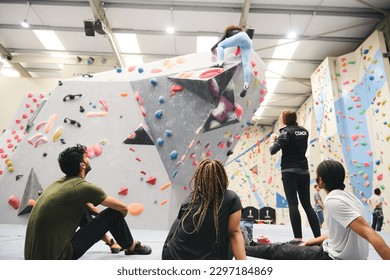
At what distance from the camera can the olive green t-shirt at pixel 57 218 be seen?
141 centimetres

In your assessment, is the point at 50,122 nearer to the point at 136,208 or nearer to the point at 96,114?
the point at 96,114

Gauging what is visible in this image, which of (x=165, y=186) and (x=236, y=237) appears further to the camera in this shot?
(x=165, y=186)

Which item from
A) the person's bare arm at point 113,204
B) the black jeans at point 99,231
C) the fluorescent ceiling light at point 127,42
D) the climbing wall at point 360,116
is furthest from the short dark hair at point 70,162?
the fluorescent ceiling light at point 127,42

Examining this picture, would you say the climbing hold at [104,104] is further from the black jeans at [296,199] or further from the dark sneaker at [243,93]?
the black jeans at [296,199]

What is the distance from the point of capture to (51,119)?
13.7 ft

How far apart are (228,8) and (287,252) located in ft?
19.3

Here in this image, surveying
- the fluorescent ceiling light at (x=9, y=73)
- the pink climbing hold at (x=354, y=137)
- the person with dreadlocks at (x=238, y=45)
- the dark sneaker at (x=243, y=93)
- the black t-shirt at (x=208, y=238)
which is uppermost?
the fluorescent ceiling light at (x=9, y=73)

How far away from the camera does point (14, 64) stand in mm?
9156

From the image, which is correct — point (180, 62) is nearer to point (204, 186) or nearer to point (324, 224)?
point (204, 186)

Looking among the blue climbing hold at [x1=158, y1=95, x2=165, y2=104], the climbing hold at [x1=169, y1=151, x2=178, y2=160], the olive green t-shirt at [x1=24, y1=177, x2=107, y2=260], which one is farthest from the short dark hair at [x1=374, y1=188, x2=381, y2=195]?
the olive green t-shirt at [x1=24, y1=177, x2=107, y2=260]

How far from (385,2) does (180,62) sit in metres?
5.03

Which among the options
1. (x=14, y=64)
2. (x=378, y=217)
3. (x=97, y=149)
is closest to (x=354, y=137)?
(x=378, y=217)

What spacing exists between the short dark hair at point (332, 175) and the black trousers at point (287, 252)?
379mm

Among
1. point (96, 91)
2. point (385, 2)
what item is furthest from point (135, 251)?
point (385, 2)
